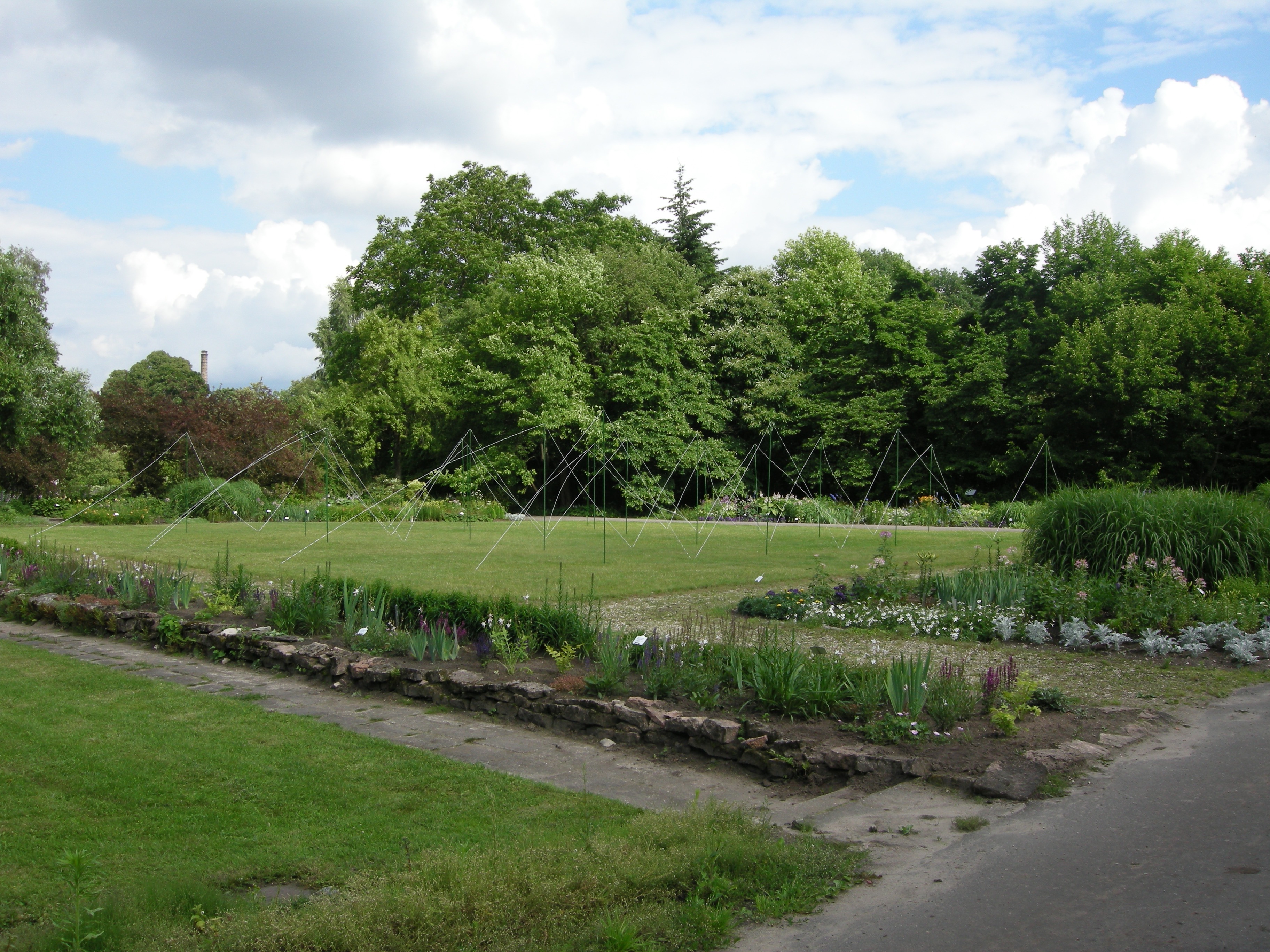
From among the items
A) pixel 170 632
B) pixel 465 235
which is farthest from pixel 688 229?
pixel 170 632

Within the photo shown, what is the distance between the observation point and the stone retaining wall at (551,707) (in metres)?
4.89

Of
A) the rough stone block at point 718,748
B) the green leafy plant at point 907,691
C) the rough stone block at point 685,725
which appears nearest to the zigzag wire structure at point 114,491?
the rough stone block at point 685,725

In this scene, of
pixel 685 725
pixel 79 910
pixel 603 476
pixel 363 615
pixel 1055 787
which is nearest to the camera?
pixel 79 910

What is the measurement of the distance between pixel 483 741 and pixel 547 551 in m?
12.0

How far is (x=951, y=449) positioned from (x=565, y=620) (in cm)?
2558

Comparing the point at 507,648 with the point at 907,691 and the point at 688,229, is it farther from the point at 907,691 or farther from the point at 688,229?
the point at 688,229

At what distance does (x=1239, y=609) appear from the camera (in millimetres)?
8438

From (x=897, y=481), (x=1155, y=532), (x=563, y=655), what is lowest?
(x=563, y=655)

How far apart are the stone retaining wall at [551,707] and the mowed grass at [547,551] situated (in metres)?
2.55

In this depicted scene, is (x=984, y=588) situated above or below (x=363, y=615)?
above

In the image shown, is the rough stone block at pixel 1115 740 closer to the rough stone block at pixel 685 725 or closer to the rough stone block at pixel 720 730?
the rough stone block at pixel 720 730

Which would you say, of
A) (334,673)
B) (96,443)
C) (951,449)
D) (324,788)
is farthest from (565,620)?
(96,443)

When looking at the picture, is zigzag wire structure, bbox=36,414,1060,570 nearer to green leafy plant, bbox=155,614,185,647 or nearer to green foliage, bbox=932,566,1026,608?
green foliage, bbox=932,566,1026,608

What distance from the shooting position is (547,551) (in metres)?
17.8
